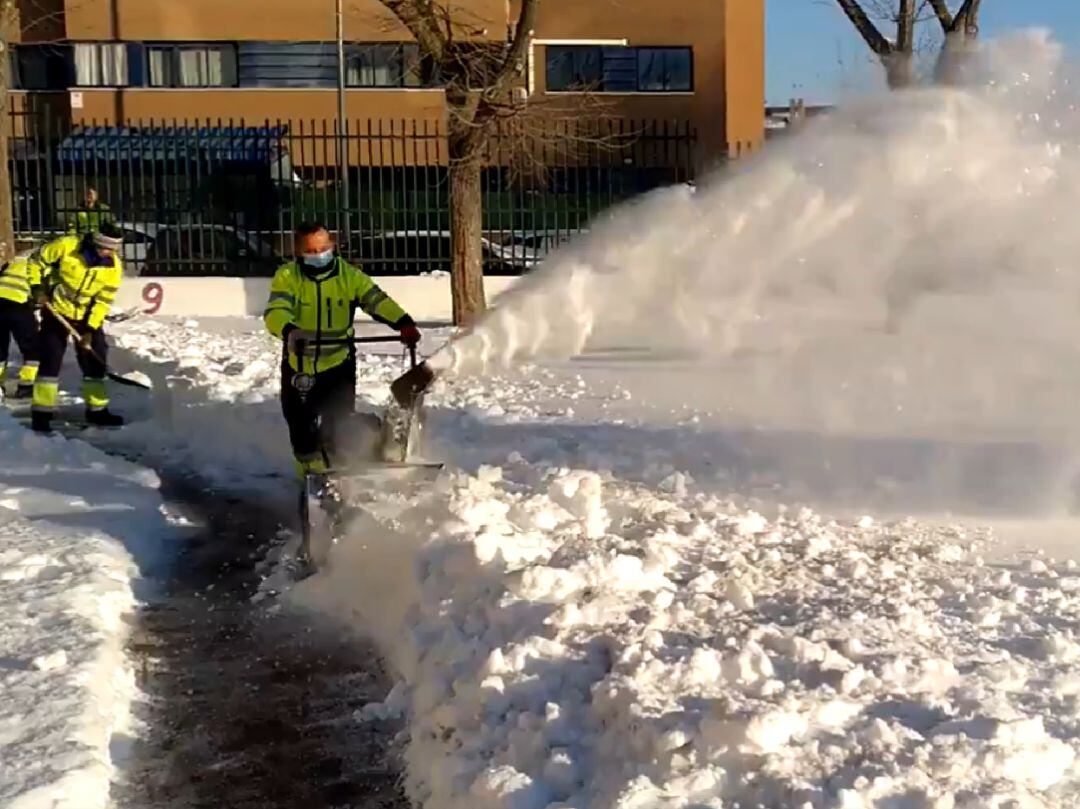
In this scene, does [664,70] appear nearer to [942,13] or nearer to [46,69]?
[46,69]

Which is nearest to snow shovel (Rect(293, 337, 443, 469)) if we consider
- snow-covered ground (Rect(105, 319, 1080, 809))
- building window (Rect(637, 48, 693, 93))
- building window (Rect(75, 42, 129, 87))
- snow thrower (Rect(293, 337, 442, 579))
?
snow thrower (Rect(293, 337, 442, 579))

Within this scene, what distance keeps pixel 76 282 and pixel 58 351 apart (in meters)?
0.59

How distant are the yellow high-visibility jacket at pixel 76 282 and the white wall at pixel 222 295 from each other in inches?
330

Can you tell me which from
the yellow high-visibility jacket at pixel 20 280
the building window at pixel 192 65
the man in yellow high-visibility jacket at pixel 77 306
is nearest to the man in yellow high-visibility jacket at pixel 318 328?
the man in yellow high-visibility jacket at pixel 77 306

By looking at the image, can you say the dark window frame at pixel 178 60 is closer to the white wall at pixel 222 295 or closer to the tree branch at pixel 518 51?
the white wall at pixel 222 295

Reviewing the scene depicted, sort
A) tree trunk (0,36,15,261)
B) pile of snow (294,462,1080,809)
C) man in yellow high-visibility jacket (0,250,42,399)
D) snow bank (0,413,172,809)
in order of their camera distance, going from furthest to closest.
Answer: tree trunk (0,36,15,261), man in yellow high-visibility jacket (0,250,42,399), snow bank (0,413,172,809), pile of snow (294,462,1080,809)

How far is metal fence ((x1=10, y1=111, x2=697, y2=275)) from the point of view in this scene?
20.3 meters

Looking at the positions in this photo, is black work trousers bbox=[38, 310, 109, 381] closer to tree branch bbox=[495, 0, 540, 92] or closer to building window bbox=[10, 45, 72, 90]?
tree branch bbox=[495, 0, 540, 92]

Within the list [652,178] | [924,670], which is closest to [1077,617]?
[924,670]

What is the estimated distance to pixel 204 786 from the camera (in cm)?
472

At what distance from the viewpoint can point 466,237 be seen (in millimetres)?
16984

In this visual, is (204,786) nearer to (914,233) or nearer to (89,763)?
(89,763)

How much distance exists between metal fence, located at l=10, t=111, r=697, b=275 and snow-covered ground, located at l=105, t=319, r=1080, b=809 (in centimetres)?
1246

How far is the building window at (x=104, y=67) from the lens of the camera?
33562 millimetres
